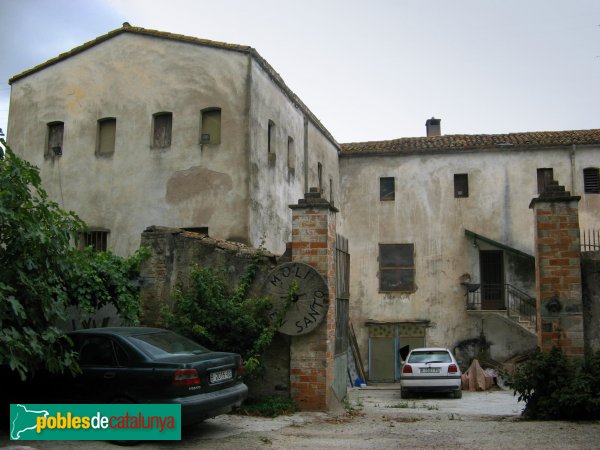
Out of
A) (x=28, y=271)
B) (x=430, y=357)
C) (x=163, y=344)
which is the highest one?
(x=28, y=271)

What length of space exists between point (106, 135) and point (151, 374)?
12646 millimetres

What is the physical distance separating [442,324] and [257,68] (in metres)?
11.9

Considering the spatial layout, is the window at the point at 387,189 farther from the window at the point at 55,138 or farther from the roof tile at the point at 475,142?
the window at the point at 55,138

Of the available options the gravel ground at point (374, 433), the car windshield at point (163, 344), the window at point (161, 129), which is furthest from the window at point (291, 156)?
the car windshield at point (163, 344)

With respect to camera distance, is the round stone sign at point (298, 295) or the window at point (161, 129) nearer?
the round stone sign at point (298, 295)

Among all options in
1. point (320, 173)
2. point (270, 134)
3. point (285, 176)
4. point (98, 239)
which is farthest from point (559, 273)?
point (320, 173)

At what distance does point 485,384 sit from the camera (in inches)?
772

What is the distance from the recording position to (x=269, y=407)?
10.1 meters

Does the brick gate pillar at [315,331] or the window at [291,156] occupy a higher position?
the window at [291,156]

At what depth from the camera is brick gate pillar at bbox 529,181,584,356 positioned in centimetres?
962

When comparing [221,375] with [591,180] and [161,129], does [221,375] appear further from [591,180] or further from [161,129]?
[591,180]

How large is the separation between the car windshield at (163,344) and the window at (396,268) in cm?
1580

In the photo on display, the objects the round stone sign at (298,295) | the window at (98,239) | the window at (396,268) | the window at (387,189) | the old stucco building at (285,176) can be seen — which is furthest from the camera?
the window at (387,189)

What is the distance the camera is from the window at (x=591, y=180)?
22.7 meters
